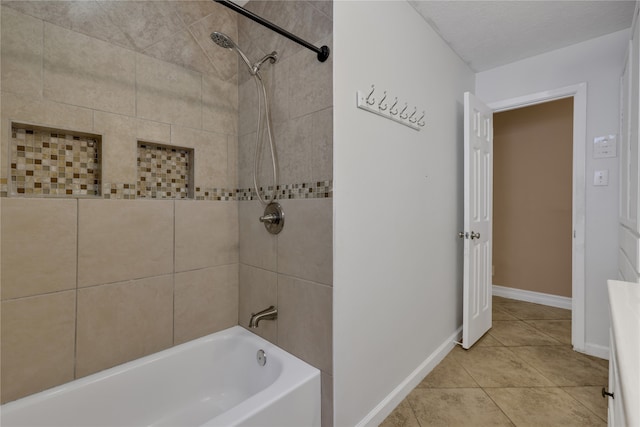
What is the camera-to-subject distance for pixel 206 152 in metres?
1.77

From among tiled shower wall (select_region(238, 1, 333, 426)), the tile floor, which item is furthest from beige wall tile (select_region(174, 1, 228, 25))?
the tile floor

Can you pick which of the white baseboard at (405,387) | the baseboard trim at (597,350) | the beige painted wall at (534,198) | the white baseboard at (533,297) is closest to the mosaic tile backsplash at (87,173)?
the white baseboard at (405,387)

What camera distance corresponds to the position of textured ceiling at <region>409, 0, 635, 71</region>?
1894 mm

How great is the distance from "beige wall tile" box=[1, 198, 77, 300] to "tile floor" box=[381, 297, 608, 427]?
5.86 ft

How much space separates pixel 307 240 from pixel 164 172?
917 millimetres

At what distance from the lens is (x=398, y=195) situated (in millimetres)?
1762

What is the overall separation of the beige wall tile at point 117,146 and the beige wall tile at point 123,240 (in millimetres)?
130

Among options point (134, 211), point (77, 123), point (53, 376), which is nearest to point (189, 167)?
point (134, 211)

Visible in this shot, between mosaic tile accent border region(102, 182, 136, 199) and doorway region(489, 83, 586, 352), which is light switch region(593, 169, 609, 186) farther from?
mosaic tile accent border region(102, 182, 136, 199)

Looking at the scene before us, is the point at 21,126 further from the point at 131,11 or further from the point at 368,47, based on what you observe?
the point at 368,47

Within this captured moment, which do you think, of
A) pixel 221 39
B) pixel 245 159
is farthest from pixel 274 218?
pixel 221 39

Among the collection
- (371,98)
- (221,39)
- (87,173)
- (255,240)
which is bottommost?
(255,240)

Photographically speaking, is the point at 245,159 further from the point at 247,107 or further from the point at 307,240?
the point at 307,240

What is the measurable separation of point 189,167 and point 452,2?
1.94 m
